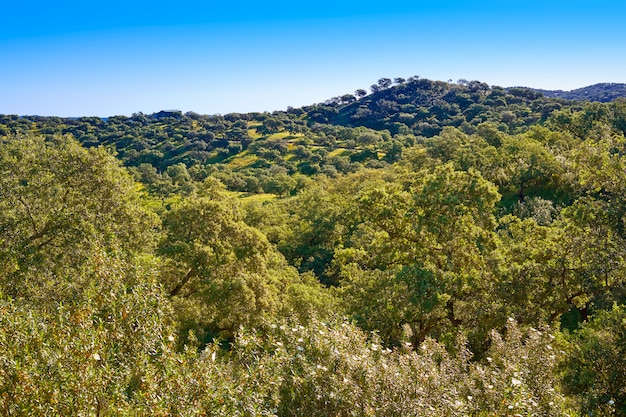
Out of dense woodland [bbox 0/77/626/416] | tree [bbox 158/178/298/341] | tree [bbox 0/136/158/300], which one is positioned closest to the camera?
dense woodland [bbox 0/77/626/416]

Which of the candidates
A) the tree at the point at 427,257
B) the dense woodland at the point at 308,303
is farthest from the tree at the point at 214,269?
the tree at the point at 427,257

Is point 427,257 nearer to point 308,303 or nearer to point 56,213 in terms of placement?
point 308,303

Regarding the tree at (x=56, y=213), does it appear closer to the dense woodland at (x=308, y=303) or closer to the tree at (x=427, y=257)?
the dense woodland at (x=308, y=303)

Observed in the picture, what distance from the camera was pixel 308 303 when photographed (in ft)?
95.4

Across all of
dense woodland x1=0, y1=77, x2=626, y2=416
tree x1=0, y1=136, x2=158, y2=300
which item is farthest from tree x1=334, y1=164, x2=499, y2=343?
tree x1=0, y1=136, x2=158, y2=300

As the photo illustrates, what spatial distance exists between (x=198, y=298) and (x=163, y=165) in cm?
14766

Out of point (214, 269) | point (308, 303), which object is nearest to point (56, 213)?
point (214, 269)

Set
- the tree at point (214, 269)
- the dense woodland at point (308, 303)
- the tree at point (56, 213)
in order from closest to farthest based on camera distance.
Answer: the dense woodland at point (308, 303), the tree at point (56, 213), the tree at point (214, 269)

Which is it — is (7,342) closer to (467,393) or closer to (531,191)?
(467,393)

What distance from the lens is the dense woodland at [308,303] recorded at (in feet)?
29.1

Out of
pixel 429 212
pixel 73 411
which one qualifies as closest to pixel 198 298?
pixel 429 212

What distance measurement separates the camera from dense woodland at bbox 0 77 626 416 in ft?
29.1

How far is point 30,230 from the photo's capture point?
Answer: 2323 cm

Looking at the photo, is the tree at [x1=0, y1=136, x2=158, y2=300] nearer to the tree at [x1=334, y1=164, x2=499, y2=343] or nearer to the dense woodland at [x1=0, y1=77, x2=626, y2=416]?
the dense woodland at [x1=0, y1=77, x2=626, y2=416]
